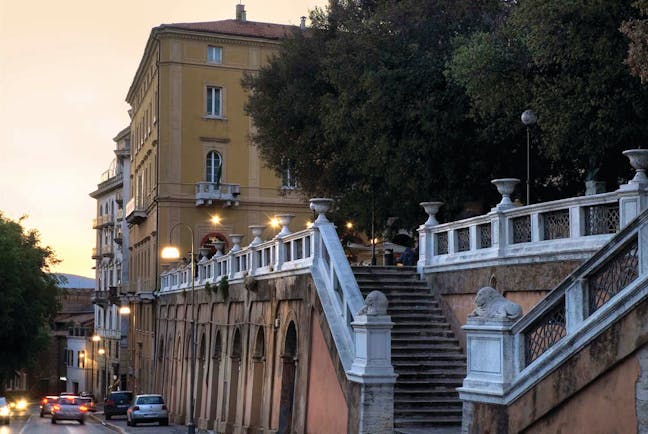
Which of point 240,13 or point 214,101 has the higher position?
point 240,13

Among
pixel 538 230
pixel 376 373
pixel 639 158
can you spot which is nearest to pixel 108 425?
pixel 376 373

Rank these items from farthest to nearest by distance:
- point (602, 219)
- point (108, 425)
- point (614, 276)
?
1. point (108, 425)
2. point (602, 219)
3. point (614, 276)

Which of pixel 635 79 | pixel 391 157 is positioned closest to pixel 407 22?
pixel 391 157

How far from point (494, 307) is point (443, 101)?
14550mm

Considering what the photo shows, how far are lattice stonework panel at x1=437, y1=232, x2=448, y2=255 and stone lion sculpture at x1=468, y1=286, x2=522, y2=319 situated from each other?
8153mm

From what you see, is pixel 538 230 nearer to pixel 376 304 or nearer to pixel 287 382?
pixel 376 304

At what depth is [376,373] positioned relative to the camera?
17406mm

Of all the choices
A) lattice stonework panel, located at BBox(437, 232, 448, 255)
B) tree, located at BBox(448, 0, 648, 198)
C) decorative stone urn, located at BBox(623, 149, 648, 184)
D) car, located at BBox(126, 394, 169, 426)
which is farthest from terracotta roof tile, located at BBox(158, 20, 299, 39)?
decorative stone urn, located at BBox(623, 149, 648, 184)

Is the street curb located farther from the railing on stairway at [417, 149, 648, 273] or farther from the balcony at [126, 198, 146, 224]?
the railing on stairway at [417, 149, 648, 273]

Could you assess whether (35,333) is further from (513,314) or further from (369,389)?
(513,314)

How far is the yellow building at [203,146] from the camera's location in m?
56.6

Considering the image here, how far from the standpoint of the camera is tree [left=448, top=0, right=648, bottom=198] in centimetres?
1942

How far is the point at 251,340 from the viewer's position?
28781 mm

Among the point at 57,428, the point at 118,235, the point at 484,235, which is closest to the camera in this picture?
the point at 484,235
